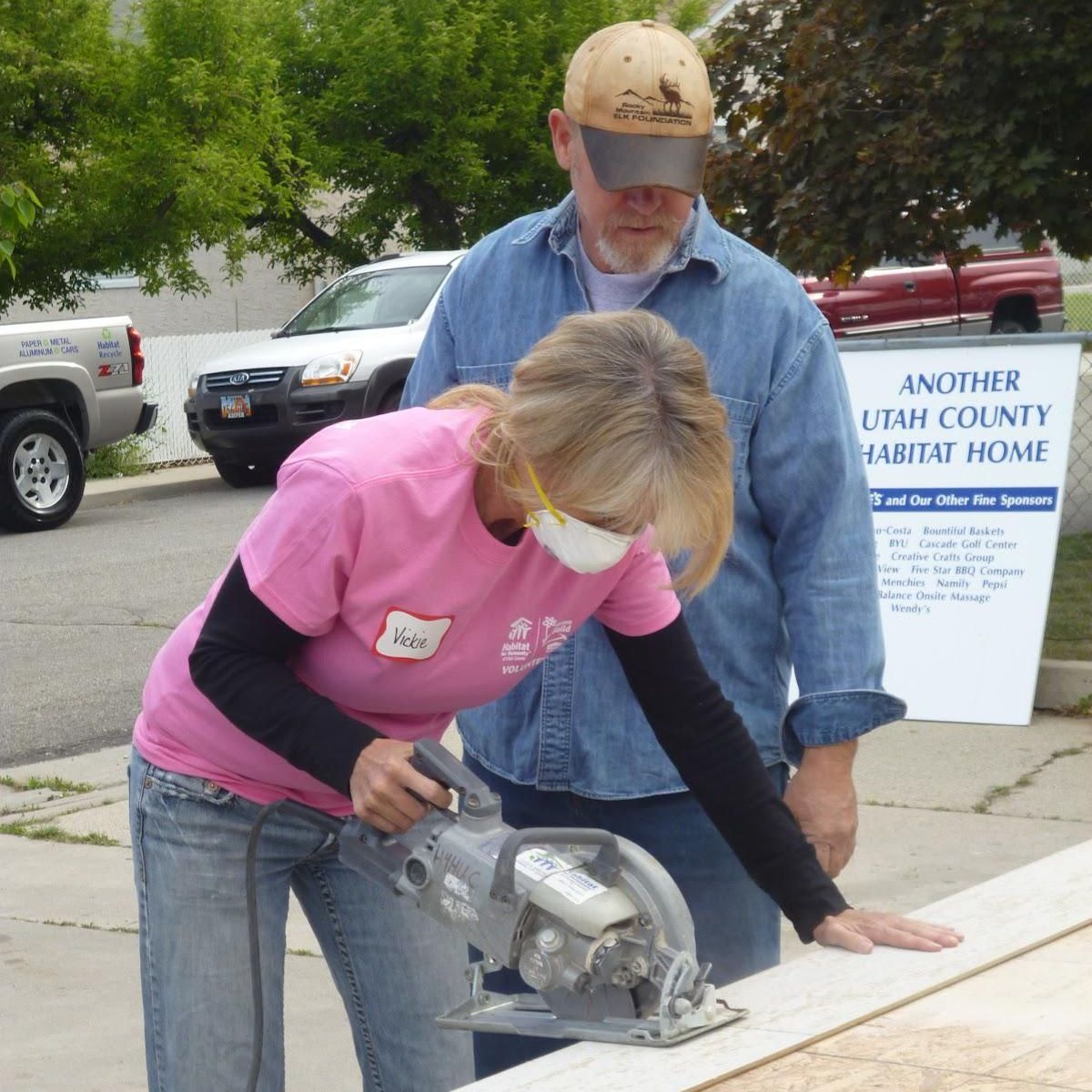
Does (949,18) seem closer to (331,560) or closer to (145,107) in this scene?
(331,560)

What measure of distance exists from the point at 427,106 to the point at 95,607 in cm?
1104

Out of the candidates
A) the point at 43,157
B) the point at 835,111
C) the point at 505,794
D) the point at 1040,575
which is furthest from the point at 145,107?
the point at 505,794

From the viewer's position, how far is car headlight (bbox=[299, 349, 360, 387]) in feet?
45.4

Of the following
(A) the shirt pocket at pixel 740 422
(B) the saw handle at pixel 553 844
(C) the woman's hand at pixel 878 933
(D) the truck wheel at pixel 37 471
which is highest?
(A) the shirt pocket at pixel 740 422

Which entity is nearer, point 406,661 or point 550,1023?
point 550,1023

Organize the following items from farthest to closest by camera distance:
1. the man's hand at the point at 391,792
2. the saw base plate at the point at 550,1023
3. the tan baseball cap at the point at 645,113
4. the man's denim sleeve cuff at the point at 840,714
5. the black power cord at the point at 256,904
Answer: the man's denim sleeve cuff at the point at 840,714 < the tan baseball cap at the point at 645,113 < the black power cord at the point at 256,904 < the man's hand at the point at 391,792 < the saw base plate at the point at 550,1023

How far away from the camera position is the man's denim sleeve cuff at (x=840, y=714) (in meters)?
2.72

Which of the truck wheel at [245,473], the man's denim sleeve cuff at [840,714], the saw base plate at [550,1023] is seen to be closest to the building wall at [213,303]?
the truck wheel at [245,473]

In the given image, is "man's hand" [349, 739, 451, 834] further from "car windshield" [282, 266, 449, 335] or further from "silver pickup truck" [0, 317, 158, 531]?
"car windshield" [282, 266, 449, 335]

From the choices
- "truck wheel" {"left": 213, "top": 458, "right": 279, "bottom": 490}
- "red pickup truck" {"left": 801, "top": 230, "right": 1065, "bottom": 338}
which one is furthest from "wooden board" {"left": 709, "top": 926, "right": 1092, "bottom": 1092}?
"red pickup truck" {"left": 801, "top": 230, "right": 1065, "bottom": 338}

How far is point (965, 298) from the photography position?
1873 centimetres

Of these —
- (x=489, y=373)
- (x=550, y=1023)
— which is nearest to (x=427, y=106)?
(x=489, y=373)

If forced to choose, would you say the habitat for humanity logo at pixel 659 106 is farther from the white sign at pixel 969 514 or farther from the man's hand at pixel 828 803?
the white sign at pixel 969 514

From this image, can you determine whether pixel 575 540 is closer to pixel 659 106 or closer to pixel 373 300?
pixel 659 106
